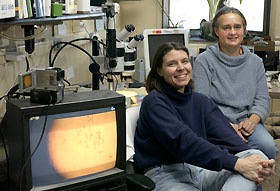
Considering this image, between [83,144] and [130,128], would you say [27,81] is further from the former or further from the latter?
[130,128]

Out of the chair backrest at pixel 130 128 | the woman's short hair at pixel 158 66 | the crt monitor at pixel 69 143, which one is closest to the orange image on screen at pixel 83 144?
the crt monitor at pixel 69 143

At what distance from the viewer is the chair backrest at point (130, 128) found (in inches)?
73.7

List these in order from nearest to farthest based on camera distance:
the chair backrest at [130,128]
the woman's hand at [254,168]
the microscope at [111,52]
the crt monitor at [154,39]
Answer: the woman's hand at [254,168]
the chair backrest at [130,128]
the microscope at [111,52]
the crt monitor at [154,39]

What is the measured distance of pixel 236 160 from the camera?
5.66ft

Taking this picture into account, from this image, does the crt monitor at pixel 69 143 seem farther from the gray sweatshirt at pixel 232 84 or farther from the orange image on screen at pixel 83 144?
the gray sweatshirt at pixel 232 84

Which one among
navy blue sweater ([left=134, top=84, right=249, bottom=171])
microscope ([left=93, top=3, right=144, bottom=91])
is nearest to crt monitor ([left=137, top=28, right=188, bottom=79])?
microscope ([left=93, top=3, right=144, bottom=91])

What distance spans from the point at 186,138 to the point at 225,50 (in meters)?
0.92

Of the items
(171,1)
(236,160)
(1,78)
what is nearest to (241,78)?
(236,160)

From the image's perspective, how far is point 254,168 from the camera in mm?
1713

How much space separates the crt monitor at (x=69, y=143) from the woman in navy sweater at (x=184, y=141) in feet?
0.96

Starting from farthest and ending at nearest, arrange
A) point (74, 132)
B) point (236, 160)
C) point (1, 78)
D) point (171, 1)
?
point (171, 1) → point (1, 78) → point (236, 160) → point (74, 132)

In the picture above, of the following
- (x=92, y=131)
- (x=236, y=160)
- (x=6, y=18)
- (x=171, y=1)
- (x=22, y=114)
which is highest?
(x=171, y=1)

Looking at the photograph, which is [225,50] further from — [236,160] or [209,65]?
[236,160]

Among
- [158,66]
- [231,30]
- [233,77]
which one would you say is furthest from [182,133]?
[231,30]
